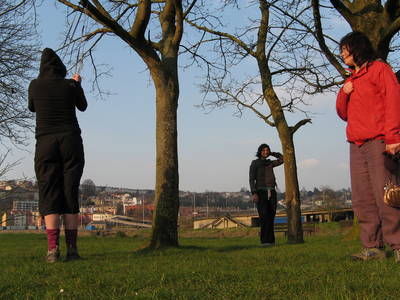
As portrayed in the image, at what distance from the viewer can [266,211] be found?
976cm

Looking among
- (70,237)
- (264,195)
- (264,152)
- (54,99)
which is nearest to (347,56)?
(54,99)

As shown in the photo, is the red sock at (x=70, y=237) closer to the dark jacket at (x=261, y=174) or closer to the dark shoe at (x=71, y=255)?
the dark shoe at (x=71, y=255)

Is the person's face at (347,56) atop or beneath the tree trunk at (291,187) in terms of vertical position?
atop

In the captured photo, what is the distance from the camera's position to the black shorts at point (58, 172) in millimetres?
5000

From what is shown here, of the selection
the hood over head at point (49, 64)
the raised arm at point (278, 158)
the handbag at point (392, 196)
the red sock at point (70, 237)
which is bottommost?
the red sock at point (70, 237)

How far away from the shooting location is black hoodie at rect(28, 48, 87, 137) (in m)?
5.16

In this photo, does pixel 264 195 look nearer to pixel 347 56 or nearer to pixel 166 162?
pixel 166 162

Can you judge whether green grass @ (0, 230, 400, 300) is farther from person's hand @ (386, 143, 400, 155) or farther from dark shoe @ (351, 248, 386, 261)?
person's hand @ (386, 143, 400, 155)

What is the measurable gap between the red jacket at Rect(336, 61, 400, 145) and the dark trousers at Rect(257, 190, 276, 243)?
16.6 feet

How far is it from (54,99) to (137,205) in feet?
436

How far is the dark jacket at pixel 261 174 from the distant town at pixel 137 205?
9717 mm

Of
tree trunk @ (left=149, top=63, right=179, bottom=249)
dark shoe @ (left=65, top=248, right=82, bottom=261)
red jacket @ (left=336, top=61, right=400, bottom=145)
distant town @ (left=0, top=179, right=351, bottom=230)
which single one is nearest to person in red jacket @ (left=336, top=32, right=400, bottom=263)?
red jacket @ (left=336, top=61, right=400, bottom=145)

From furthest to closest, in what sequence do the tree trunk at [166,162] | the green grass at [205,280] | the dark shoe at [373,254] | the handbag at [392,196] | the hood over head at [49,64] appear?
the tree trunk at [166,162], the hood over head at [49,64], the dark shoe at [373,254], the handbag at [392,196], the green grass at [205,280]

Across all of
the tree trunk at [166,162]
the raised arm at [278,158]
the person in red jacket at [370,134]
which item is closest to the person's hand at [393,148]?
the person in red jacket at [370,134]
